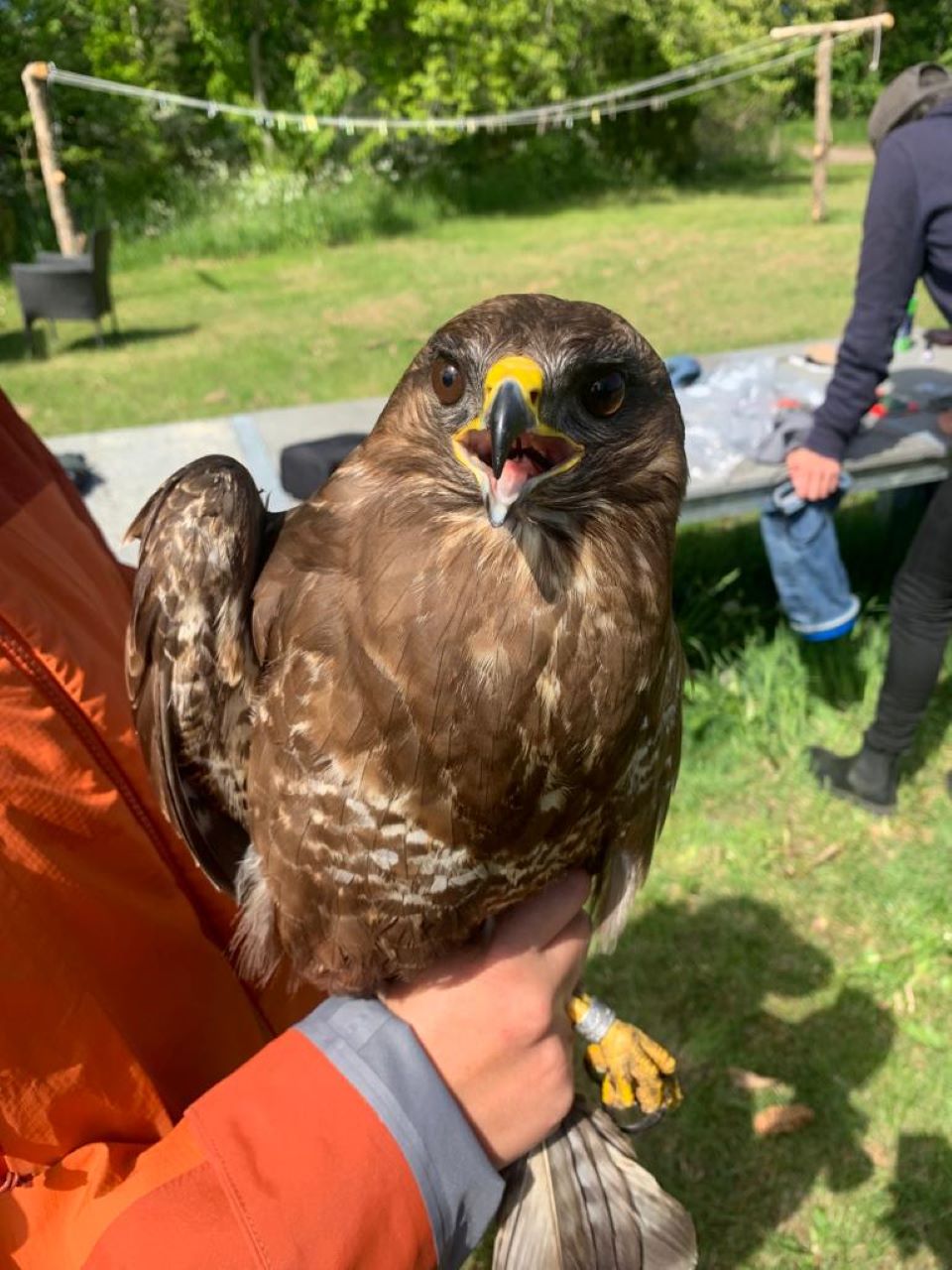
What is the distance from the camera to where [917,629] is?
14.2 feet

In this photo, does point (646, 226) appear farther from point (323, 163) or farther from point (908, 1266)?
point (908, 1266)

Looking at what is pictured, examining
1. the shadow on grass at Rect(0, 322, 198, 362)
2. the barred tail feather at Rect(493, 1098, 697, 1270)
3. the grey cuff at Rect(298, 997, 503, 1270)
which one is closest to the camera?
the grey cuff at Rect(298, 997, 503, 1270)

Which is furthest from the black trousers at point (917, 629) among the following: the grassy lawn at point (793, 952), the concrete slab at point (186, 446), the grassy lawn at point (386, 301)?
the grassy lawn at point (386, 301)

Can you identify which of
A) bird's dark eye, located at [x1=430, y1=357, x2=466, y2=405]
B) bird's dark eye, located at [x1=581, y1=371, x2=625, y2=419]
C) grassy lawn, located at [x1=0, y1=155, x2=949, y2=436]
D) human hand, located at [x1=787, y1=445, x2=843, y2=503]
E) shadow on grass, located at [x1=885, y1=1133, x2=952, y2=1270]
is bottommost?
shadow on grass, located at [x1=885, y1=1133, x2=952, y2=1270]

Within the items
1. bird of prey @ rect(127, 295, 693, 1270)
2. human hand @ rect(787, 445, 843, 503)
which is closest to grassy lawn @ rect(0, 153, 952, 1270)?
human hand @ rect(787, 445, 843, 503)

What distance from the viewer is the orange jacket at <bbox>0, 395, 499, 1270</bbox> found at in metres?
1.19

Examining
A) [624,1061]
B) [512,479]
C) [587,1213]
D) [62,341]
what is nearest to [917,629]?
[624,1061]

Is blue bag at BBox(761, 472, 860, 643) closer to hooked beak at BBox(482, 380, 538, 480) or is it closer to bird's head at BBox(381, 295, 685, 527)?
bird's head at BBox(381, 295, 685, 527)

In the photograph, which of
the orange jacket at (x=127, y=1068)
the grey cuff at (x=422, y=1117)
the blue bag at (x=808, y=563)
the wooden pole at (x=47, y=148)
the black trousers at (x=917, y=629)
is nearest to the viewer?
the orange jacket at (x=127, y=1068)

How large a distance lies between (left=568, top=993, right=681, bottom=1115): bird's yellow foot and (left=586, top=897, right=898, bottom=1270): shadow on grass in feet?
3.45

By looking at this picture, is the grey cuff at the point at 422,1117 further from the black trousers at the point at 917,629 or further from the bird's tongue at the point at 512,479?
the black trousers at the point at 917,629

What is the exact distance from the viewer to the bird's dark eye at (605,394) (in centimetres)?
159

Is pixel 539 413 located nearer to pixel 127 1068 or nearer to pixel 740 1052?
pixel 127 1068

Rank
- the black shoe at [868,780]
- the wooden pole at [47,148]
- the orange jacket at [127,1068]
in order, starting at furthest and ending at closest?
the wooden pole at [47,148] < the black shoe at [868,780] < the orange jacket at [127,1068]
